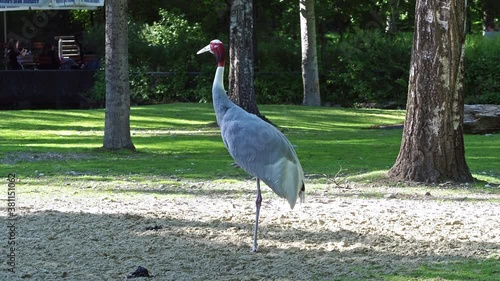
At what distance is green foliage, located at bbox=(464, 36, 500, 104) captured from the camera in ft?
110

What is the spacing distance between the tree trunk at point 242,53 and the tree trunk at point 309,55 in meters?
9.32

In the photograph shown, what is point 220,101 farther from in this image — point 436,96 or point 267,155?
point 436,96

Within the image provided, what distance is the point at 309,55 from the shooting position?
33.0m

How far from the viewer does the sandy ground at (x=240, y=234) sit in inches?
327

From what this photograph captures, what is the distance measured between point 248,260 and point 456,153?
5.66 meters

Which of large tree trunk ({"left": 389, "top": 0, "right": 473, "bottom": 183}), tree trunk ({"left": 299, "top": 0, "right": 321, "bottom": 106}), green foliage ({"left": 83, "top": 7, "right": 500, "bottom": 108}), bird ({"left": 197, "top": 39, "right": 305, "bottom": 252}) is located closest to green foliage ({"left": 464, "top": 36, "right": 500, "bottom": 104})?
green foliage ({"left": 83, "top": 7, "right": 500, "bottom": 108})

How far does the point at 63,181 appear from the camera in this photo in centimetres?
1405

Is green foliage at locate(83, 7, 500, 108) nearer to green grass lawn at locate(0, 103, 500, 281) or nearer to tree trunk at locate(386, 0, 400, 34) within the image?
tree trunk at locate(386, 0, 400, 34)

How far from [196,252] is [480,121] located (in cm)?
1497

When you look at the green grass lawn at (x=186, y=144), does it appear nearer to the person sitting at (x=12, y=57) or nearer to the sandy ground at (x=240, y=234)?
the sandy ground at (x=240, y=234)

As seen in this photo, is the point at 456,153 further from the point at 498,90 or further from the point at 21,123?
the point at 498,90

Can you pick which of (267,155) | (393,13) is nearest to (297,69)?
(393,13)

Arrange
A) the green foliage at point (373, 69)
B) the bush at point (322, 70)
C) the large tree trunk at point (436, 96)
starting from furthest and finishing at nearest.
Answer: the green foliage at point (373, 69), the bush at point (322, 70), the large tree trunk at point (436, 96)

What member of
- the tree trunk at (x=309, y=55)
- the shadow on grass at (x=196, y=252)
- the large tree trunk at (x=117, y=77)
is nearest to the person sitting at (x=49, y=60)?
the tree trunk at (x=309, y=55)
